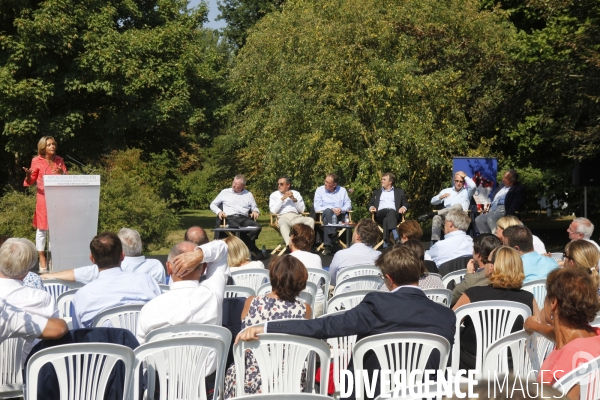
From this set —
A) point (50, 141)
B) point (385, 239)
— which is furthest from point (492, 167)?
point (50, 141)

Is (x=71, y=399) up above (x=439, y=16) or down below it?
below

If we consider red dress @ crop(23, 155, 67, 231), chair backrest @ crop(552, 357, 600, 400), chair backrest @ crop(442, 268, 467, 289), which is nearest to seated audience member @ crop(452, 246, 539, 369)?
chair backrest @ crop(552, 357, 600, 400)

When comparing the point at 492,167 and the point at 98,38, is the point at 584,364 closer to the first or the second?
the point at 492,167

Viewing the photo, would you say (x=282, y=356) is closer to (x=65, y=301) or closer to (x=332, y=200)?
(x=65, y=301)

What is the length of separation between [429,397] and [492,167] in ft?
41.3

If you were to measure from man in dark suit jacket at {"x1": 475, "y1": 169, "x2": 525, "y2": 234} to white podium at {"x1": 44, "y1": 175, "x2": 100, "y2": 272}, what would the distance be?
20.6ft

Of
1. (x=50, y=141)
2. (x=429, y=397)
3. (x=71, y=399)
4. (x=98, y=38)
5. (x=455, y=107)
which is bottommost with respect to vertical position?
(x=71, y=399)

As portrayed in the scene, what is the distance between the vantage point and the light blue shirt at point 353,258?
6781mm

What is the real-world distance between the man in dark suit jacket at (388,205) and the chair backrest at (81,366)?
363 inches

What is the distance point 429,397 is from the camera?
2426 mm

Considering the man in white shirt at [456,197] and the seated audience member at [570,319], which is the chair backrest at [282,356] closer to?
the seated audience member at [570,319]

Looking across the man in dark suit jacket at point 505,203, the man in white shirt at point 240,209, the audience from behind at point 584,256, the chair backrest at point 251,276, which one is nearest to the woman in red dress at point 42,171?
the man in white shirt at point 240,209

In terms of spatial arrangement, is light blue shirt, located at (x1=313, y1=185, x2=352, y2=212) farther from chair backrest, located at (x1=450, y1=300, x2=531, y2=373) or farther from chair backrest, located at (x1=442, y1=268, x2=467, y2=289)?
chair backrest, located at (x1=450, y1=300, x2=531, y2=373)

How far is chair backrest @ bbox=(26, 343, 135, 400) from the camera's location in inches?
130
